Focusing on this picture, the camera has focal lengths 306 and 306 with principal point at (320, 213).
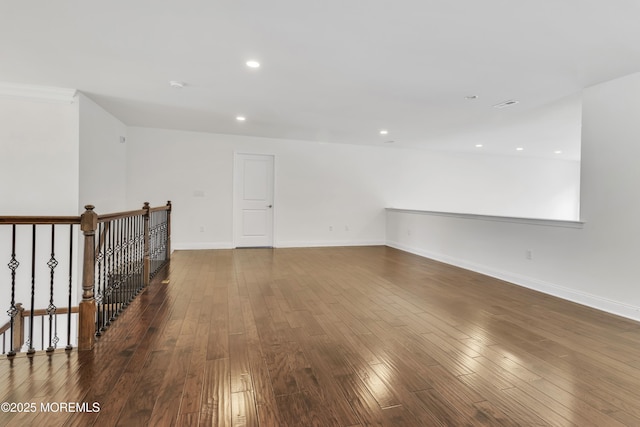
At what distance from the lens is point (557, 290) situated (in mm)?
3621

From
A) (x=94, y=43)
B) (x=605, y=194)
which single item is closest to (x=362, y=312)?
(x=605, y=194)

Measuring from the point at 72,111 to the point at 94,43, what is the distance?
1.75 metres

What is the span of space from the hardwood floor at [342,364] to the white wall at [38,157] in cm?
200

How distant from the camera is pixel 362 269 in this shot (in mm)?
4797

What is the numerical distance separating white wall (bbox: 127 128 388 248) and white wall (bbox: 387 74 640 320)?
11.9ft

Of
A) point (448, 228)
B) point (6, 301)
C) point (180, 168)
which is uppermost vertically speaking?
point (180, 168)

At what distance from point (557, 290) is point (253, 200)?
538 cm

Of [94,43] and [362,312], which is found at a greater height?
[94,43]

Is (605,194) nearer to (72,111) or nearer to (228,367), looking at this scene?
(228,367)

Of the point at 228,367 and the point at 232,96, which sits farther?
the point at 232,96

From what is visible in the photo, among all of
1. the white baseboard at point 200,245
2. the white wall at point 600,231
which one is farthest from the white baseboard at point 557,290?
the white baseboard at point 200,245

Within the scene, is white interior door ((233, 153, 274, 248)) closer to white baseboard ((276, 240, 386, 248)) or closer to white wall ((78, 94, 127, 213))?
white baseboard ((276, 240, 386, 248))

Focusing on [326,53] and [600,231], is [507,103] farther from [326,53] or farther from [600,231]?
[326,53]

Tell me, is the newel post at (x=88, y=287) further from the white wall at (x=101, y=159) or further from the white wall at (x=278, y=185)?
the white wall at (x=278, y=185)
